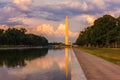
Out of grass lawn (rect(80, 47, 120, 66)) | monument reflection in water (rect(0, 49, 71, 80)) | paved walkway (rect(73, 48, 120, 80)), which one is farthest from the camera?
grass lawn (rect(80, 47, 120, 66))

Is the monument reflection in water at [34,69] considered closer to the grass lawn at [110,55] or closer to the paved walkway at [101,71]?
the paved walkway at [101,71]

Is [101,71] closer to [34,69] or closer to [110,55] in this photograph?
[34,69]

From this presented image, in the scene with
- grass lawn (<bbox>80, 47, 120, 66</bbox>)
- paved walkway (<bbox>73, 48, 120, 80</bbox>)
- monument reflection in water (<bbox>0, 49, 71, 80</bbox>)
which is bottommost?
monument reflection in water (<bbox>0, 49, 71, 80</bbox>)

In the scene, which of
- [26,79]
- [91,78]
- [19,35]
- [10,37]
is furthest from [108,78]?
[19,35]

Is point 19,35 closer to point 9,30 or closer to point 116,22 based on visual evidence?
point 9,30

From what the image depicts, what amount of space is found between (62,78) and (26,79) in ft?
7.97

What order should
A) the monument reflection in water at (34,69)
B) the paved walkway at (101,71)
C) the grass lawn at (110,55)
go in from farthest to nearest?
1. the grass lawn at (110,55)
2. the monument reflection in water at (34,69)
3. the paved walkway at (101,71)

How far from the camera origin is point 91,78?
16.0 metres

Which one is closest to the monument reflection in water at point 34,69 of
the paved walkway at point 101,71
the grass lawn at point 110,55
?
the paved walkway at point 101,71

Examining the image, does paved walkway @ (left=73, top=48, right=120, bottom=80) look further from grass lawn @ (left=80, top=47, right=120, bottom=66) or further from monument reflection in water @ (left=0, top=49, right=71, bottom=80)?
grass lawn @ (left=80, top=47, right=120, bottom=66)

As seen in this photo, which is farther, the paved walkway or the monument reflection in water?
the monument reflection in water

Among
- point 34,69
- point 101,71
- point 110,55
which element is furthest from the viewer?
point 110,55

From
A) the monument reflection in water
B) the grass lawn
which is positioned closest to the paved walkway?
the monument reflection in water

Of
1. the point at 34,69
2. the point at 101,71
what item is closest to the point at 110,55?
the point at 34,69
